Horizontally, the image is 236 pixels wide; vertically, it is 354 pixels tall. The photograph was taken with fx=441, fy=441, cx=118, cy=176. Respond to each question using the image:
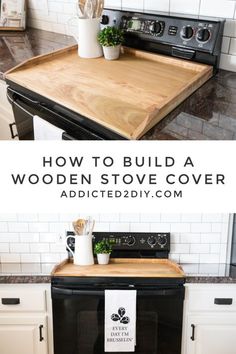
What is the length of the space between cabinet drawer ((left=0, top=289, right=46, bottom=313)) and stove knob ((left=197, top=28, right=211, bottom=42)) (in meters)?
0.97

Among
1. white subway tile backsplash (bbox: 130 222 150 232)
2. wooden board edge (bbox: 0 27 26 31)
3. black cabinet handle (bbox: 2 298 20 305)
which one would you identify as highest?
wooden board edge (bbox: 0 27 26 31)

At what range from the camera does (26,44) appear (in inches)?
62.2

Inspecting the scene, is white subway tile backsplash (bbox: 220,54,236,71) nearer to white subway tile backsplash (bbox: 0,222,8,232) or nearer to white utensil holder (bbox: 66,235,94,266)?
white utensil holder (bbox: 66,235,94,266)

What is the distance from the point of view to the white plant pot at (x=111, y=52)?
1294 mm

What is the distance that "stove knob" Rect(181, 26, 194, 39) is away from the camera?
122 centimetres

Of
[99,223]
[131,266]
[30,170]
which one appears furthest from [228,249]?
[30,170]

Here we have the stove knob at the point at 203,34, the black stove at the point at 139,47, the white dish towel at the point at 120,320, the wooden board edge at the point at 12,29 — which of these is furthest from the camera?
the wooden board edge at the point at 12,29

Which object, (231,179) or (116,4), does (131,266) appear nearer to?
(231,179)

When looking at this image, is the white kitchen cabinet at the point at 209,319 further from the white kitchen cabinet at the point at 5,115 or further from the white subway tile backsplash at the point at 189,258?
the white kitchen cabinet at the point at 5,115

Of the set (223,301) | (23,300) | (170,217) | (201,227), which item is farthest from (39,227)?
(223,301)

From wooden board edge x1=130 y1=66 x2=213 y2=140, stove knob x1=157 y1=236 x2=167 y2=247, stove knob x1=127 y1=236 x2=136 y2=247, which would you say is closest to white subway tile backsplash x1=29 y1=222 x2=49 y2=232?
stove knob x1=127 y1=236 x2=136 y2=247

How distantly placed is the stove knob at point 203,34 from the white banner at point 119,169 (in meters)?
0.44

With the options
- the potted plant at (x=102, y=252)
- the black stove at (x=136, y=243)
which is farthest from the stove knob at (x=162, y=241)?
the potted plant at (x=102, y=252)

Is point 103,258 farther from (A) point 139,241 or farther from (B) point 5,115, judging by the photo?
(B) point 5,115
